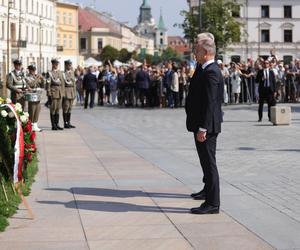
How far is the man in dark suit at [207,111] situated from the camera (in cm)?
795

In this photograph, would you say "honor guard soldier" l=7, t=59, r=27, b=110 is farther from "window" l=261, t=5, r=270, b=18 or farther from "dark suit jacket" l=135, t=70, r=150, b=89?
"window" l=261, t=5, r=270, b=18

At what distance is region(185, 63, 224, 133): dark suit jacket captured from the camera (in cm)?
794

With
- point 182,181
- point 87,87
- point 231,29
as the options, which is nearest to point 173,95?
point 87,87

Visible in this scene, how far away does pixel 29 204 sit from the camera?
8.51 m

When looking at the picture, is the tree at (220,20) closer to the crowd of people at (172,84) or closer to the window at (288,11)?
the window at (288,11)

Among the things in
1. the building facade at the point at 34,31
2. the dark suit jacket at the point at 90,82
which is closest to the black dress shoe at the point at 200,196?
the dark suit jacket at the point at 90,82

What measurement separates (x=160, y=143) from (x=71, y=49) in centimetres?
11152

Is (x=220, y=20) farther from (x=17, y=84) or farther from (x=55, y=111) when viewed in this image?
(x=17, y=84)

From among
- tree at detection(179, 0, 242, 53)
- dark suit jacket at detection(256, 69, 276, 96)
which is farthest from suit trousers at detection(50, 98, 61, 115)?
tree at detection(179, 0, 242, 53)

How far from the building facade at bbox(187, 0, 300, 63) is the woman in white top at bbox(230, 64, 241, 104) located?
68.2 metres

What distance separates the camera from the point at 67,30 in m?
124

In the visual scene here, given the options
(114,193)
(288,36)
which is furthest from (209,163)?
(288,36)

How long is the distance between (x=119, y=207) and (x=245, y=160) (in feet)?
15.2

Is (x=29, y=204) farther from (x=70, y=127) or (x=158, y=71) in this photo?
(x=158, y=71)
